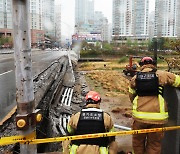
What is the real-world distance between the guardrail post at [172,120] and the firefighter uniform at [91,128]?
112cm

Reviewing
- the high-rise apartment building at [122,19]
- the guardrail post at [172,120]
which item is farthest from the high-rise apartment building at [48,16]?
the guardrail post at [172,120]

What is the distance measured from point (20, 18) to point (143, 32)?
7587 cm

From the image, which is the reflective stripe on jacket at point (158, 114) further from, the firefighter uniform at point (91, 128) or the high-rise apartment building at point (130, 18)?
the high-rise apartment building at point (130, 18)

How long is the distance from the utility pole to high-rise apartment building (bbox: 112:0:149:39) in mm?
71120

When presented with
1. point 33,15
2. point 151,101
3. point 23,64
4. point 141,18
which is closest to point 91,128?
point 23,64

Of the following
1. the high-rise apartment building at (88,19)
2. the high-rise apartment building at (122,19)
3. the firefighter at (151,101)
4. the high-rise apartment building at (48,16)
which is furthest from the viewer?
the high-rise apartment building at (88,19)

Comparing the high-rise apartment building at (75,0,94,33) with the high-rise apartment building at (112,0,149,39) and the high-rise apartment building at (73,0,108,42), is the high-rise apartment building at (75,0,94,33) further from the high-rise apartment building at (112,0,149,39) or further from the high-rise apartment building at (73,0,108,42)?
the high-rise apartment building at (112,0,149,39)

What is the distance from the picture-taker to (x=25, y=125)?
6.61 feet

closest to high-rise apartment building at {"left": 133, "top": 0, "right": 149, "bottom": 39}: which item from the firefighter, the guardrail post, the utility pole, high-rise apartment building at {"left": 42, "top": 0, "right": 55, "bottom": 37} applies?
high-rise apartment building at {"left": 42, "top": 0, "right": 55, "bottom": 37}

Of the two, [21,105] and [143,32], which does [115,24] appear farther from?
[21,105]

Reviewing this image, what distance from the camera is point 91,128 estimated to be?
242 cm

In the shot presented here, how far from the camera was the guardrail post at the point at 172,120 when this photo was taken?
3.22 metres

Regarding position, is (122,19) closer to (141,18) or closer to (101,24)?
(141,18)

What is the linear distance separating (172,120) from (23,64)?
7.41 feet
